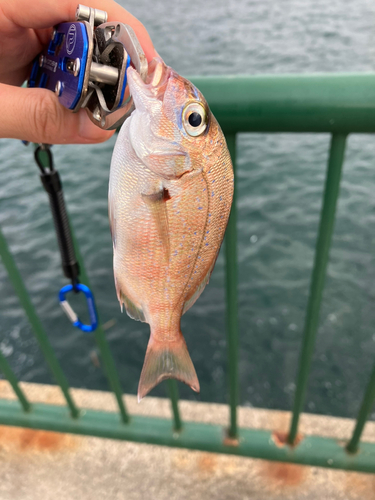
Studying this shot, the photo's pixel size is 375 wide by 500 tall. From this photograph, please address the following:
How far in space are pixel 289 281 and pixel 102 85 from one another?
5.00 metres

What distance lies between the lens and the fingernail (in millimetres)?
801

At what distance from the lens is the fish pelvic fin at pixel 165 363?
87 cm

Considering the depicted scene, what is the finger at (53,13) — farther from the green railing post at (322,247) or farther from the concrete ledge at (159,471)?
the concrete ledge at (159,471)

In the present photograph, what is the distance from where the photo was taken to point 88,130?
81 centimetres

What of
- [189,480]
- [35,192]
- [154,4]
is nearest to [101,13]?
[189,480]

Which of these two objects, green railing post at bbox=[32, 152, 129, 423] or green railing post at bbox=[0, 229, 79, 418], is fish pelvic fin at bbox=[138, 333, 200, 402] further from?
green railing post at bbox=[0, 229, 79, 418]

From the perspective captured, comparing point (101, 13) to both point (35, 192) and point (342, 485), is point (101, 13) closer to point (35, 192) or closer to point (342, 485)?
point (342, 485)

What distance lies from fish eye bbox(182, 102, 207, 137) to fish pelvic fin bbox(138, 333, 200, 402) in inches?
17.4

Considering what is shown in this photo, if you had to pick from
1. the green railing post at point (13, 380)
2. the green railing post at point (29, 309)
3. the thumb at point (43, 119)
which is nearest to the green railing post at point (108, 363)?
the green railing post at point (29, 309)

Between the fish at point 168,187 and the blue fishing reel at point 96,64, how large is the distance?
41mm

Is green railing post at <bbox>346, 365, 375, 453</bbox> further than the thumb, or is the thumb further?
green railing post at <bbox>346, 365, 375, 453</bbox>

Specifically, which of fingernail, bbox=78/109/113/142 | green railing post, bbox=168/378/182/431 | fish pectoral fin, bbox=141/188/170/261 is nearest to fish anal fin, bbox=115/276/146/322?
fish pectoral fin, bbox=141/188/170/261

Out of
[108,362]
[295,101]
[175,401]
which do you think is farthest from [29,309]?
[295,101]

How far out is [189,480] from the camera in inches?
77.5
